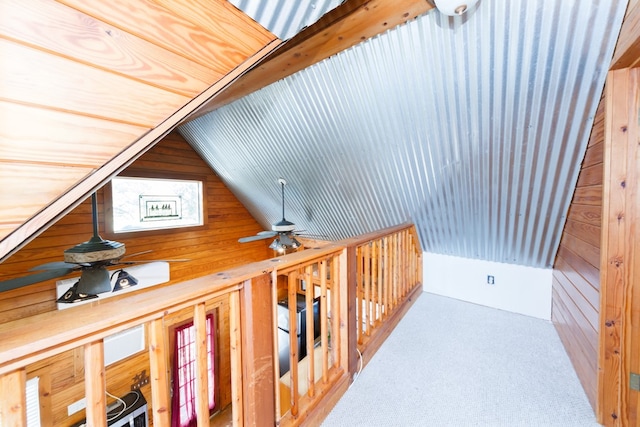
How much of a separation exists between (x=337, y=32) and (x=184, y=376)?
16.6 ft

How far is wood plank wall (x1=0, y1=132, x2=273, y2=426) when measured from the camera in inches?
110

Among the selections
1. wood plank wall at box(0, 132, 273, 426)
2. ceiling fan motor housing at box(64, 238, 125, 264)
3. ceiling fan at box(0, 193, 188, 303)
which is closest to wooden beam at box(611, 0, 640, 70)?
ceiling fan at box(0, 193, 188, 303)

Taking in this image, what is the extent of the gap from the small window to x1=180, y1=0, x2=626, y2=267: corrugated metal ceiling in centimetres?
114

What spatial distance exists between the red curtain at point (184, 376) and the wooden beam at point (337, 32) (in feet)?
12.8

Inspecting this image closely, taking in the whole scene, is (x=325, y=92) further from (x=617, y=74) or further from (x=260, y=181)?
(x=260, y=181)

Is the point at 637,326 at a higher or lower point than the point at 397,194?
lower

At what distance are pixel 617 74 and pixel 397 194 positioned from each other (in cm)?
163

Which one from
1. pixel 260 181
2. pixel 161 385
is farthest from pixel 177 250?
pixel 161 385

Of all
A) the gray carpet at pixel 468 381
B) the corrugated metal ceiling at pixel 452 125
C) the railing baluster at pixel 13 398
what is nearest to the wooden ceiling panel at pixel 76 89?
the railing baluster at pixel 13 398

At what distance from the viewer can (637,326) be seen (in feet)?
4.13

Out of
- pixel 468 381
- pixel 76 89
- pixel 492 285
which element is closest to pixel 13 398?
pixel 76 89

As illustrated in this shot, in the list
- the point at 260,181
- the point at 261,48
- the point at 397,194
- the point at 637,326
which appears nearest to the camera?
the point at 261,48

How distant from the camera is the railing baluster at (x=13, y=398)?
523 mm

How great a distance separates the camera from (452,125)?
1.88 m
